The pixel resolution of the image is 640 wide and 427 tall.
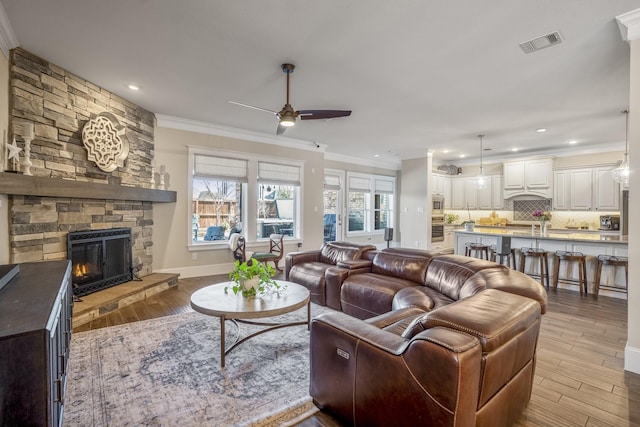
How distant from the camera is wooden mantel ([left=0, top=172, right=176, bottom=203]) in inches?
112

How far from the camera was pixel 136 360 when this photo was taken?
101 inches

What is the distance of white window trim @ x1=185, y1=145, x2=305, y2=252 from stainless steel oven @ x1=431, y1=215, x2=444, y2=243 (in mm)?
3774

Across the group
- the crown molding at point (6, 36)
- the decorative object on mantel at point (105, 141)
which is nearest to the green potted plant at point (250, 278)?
→ the decorative object on mantel at point (105, 141)

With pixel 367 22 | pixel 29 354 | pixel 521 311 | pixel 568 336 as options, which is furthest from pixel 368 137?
pixel 29 354

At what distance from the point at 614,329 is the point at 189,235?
20.1ft

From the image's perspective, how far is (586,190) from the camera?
279 inches

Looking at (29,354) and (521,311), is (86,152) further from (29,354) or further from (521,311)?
(521,311)

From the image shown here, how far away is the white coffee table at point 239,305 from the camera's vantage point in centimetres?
248

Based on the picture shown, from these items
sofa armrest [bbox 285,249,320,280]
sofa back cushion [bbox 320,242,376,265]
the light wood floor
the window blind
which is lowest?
the light wood floor

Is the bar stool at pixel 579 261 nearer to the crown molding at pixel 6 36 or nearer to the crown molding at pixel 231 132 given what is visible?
the crown molding at pixel 231 132

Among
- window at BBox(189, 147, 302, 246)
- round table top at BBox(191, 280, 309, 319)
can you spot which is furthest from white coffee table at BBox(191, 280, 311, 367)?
window at BBox(189, 147, 302, 246)

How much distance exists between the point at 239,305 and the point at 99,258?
2.70 m

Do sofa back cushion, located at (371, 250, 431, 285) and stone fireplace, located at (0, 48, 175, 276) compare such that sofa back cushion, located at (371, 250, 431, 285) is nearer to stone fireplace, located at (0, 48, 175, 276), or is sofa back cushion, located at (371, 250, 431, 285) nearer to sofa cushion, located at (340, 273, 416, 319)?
sofa cushion, located at (340, 273, 416, 319)

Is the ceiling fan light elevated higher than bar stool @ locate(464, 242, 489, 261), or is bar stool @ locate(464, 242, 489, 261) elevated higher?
the ceiling fan light
